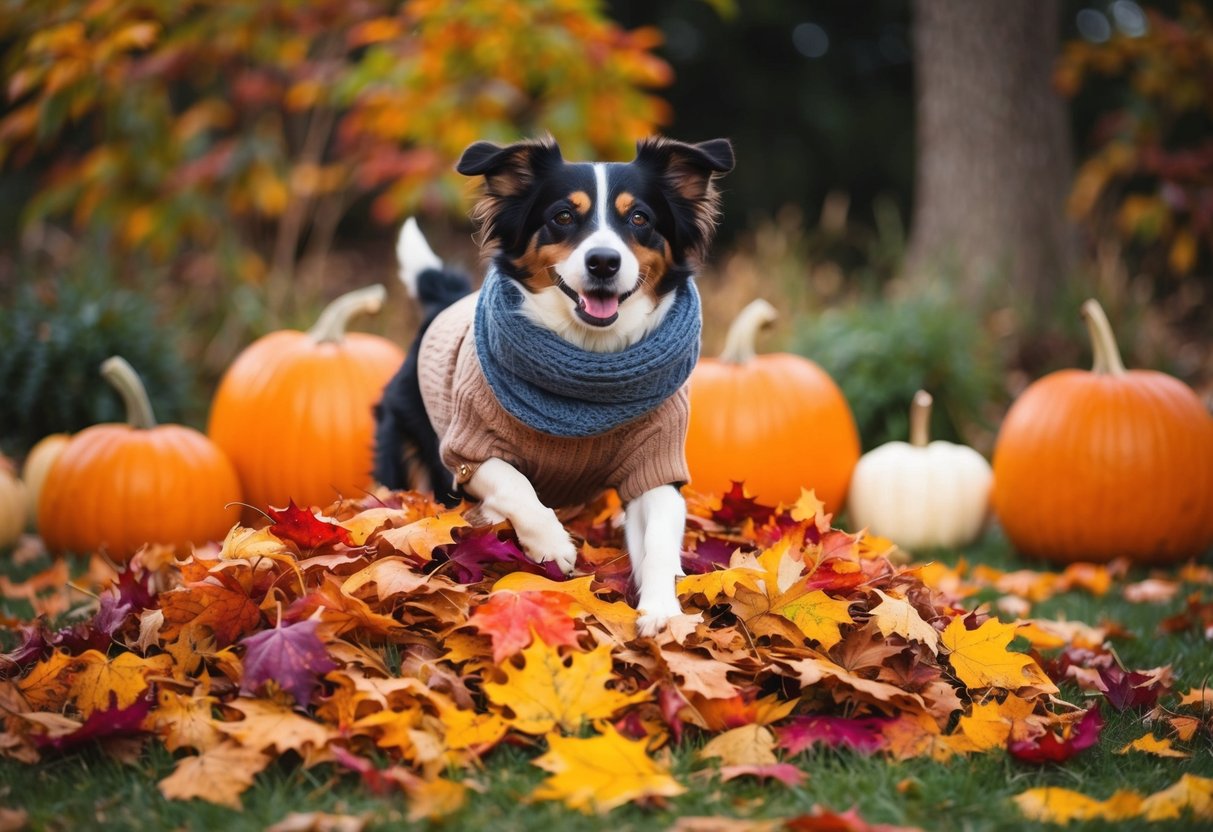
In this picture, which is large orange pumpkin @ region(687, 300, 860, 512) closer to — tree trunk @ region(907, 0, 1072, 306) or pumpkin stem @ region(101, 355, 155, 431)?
pumpkin stem @ region(101, 355, 155, 431)

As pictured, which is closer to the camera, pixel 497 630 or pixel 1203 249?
pixel 497 630

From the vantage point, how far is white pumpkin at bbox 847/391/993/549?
4.64 m

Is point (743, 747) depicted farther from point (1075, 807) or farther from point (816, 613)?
point (1075, 807)

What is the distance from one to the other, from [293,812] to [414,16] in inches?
200

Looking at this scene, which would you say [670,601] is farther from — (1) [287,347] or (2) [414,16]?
(2) [414,16]

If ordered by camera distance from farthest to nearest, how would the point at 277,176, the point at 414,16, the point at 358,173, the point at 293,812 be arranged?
the point at 358,173
the point at 277,176
the point at 414,16
the point at 293,812

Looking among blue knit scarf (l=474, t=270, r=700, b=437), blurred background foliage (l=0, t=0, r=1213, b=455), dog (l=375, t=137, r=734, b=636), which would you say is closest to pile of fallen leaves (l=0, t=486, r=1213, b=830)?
dog (l=375, t=137, r=734, b=636)

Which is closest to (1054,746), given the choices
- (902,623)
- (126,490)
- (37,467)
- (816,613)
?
(902,623)

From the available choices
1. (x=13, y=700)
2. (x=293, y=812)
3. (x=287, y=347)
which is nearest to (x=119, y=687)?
(x=13, y=700)

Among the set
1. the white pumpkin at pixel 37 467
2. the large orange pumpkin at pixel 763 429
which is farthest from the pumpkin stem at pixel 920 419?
the white pumpkin at pixel 37 467

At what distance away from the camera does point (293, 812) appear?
1.96 metres

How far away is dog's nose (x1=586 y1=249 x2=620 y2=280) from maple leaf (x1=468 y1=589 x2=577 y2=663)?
85 centimetres

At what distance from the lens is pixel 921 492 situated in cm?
462

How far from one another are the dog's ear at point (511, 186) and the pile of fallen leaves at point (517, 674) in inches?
33.4
